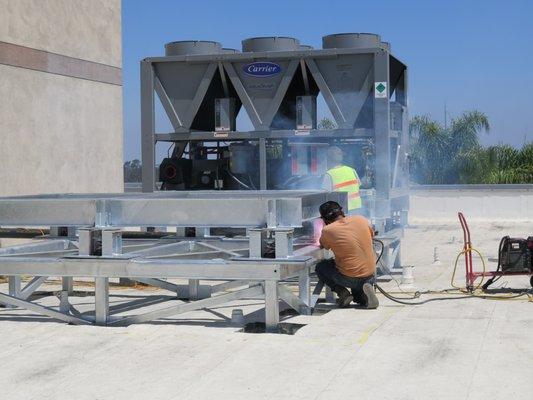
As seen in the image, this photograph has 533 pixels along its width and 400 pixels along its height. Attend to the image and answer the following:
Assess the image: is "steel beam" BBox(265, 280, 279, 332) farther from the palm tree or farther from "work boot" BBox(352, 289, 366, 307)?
the palm tree

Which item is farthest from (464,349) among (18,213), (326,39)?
(326,39)

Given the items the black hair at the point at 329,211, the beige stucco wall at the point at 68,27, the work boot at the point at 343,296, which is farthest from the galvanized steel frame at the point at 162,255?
the beige stucco wall at the point at 68,27

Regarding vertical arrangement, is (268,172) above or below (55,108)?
below

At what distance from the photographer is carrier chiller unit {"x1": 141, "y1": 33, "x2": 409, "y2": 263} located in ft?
40.4

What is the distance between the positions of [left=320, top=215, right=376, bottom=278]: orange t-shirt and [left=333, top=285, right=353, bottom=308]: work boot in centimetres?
24

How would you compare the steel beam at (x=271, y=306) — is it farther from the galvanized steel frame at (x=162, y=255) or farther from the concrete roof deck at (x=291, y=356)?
the concrete roof deck at (x=291, y=356)

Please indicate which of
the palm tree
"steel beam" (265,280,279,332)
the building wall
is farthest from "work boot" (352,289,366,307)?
the palm tree

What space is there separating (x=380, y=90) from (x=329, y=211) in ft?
11.9

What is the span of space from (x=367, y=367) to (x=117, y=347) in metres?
2.15

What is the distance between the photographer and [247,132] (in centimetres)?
1289

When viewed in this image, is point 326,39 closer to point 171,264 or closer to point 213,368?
point 171,264

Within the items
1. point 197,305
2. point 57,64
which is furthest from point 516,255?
point 57,64

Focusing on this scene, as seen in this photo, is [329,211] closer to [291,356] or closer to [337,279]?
[337,279]

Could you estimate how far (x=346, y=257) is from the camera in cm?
891
